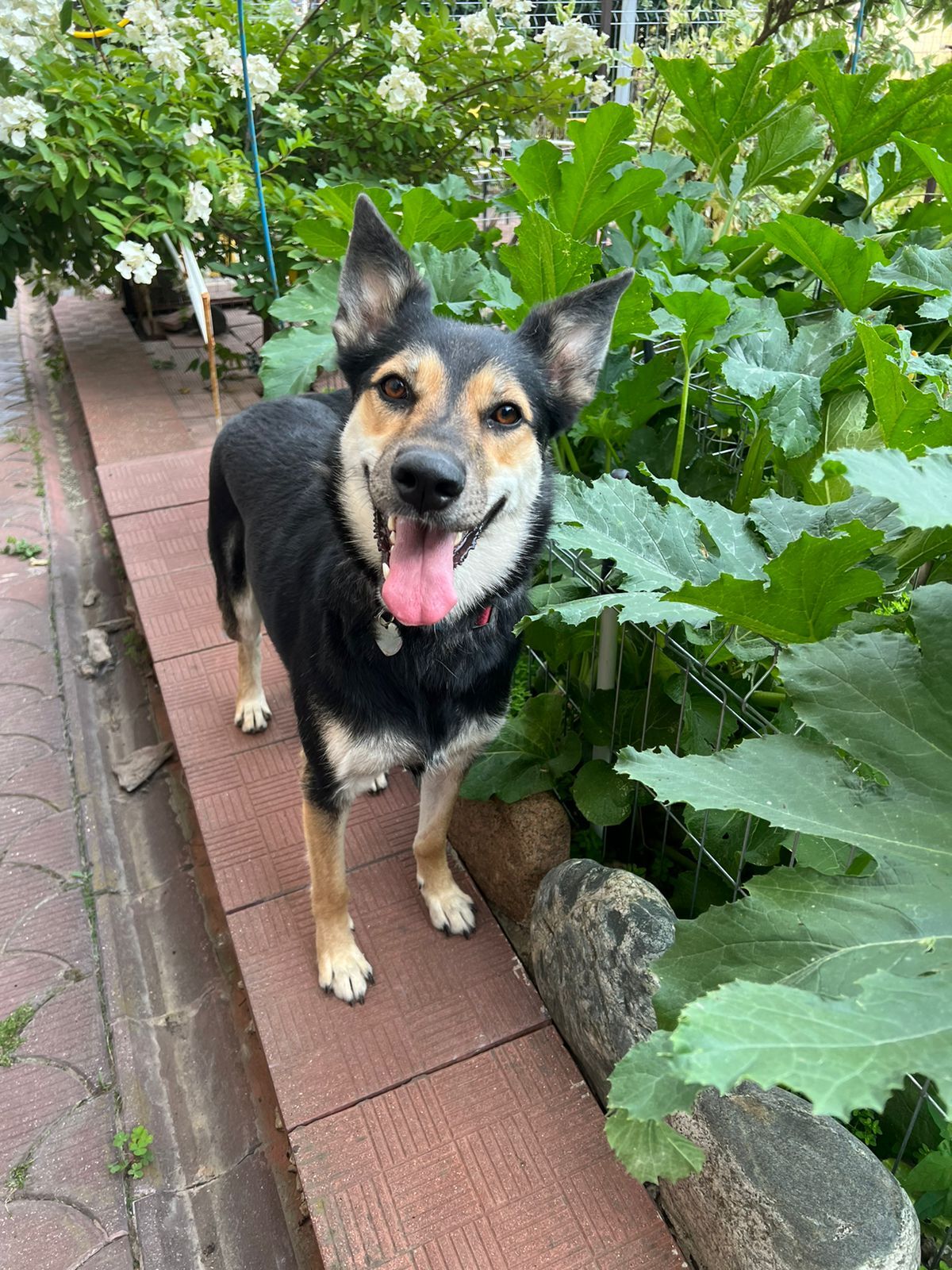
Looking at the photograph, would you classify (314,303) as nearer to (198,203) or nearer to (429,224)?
(429,224)

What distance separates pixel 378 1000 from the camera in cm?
236

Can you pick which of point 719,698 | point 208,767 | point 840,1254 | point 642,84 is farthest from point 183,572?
point 642,84

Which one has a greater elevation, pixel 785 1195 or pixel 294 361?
pixel 294 361

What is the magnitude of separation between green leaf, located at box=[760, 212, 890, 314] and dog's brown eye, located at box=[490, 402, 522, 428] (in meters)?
0.79

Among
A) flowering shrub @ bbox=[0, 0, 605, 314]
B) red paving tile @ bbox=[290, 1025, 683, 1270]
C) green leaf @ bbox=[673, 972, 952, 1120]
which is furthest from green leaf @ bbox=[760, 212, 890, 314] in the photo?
flowering shrub @ bbox=[0, 0, 605, 314]

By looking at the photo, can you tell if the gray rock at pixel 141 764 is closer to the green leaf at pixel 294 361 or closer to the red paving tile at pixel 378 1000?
the red paving tile at pixel 378 1000

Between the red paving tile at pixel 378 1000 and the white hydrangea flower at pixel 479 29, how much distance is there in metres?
4.44

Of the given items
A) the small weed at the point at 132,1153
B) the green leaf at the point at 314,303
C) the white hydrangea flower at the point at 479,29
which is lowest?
the small weed at the point at 132,1153

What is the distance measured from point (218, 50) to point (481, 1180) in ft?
16.7

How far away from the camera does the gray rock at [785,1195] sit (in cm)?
150

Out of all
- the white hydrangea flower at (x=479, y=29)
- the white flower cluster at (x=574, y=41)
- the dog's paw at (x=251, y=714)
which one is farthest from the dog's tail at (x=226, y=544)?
the white hydrangea flower at (x=479, y=29)

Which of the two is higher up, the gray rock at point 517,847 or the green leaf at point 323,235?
the green leaf at point 323,235

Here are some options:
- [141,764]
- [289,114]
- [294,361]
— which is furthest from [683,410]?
[289,114]

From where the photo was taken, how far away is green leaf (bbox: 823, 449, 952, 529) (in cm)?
89
